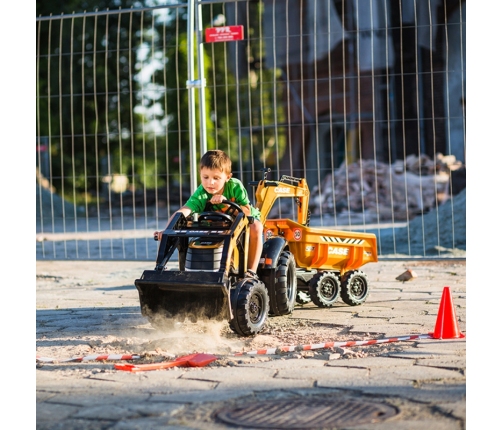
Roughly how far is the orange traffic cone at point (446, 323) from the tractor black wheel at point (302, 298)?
2048 millimetres

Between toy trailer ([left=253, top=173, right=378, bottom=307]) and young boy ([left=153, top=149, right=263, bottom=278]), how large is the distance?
0.67m

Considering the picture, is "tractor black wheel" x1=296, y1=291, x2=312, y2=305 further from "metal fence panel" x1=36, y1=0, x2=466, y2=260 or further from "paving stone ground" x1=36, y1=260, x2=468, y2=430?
"metal fence panel" x1=36, y1=0, x2=466, y2=260

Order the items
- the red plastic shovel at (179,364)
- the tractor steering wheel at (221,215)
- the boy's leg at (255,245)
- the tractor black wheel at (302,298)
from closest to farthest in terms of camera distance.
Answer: the red plastic shovel at (179,364) < the tractor steering wheel at (221,215) < the boy's leg at (255,245) < the tractor black wheel at (302,298)

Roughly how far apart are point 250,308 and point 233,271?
0.34 m

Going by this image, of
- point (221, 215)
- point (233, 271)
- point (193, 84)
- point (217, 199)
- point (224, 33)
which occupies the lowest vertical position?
point (233, 271)

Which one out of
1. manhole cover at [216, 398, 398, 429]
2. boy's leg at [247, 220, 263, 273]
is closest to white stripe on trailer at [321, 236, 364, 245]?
boy's leg at [247, 220, 263, 273]

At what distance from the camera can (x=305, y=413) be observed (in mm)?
3791

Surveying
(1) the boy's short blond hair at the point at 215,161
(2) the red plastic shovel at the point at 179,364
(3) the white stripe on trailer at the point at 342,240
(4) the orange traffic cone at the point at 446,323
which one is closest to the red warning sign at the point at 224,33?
(3) the white stripe on trailer at the point at 342,240

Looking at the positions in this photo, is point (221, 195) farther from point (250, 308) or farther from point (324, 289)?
point (324, 289)

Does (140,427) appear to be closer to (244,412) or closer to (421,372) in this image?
(244,412)

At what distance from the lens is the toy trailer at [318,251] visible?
727 centimetres

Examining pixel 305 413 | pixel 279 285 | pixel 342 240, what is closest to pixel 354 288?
pixel 342 240

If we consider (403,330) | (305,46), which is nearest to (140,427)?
(403,330)

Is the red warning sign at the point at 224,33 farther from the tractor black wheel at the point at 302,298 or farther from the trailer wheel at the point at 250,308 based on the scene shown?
the trailer wheel at the point at 250,308
